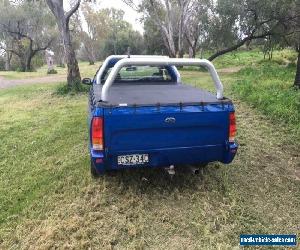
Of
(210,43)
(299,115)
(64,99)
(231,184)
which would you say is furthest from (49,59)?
(231,184)

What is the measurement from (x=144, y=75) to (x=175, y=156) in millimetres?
2962

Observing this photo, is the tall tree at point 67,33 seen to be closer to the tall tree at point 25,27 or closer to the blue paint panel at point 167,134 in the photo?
the blue paint panel at point 167,134

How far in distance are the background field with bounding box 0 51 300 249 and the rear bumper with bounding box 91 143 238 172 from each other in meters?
0.56

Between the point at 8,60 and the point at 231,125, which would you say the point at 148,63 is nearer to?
the point at 231,125

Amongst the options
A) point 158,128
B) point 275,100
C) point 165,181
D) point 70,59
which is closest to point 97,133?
point 158,128

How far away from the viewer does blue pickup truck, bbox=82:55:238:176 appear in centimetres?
378

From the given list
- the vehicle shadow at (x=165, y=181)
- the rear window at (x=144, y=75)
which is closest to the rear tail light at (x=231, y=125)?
the vehicle shadow at (x=165, y=181)

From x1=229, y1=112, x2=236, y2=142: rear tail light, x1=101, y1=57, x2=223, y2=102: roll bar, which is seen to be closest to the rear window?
x1=101, y1=57, x2=223, y2=102: roll bar

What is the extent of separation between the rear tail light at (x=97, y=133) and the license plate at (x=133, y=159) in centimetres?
29

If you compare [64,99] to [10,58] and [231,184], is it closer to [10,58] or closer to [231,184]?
[231,184]

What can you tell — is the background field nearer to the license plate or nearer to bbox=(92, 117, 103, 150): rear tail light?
the license plate

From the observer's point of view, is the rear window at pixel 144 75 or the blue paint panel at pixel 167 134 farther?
the rear window at pixel 144 75

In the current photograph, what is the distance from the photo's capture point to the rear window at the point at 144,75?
6.52m

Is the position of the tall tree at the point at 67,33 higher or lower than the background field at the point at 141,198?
higher
